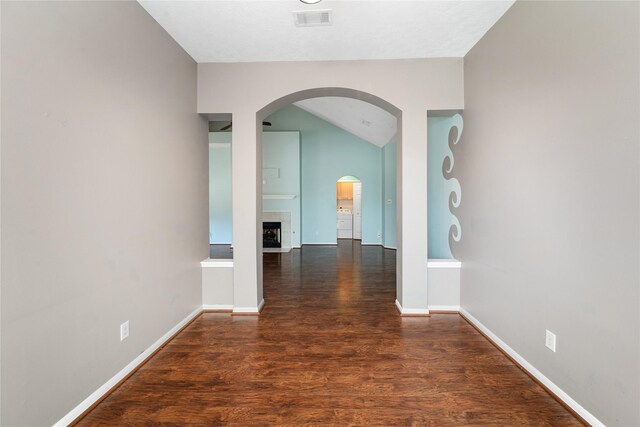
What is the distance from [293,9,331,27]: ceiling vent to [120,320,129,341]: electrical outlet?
2689 millimetres

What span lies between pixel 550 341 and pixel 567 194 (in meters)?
0.96

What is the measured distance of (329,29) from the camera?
2.68m

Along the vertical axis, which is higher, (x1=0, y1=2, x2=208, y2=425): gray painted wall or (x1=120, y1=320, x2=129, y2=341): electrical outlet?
(x1=0, y1=2, x2=208, y2=425): gray painted wall

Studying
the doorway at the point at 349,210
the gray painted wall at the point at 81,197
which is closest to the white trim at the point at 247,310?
the gray painted wall at the point at 81,197

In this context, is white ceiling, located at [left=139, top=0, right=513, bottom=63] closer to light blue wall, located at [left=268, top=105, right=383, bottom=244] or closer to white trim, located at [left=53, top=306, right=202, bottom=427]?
white trim, located at [left=53, top=306, right=202, bottom=427]

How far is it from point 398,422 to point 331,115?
23.5 ft

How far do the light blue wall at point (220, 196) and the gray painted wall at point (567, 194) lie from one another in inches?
294

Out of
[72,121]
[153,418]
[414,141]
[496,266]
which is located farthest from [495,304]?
[72,121]

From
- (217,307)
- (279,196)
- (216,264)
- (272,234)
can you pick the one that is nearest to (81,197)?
(216,264)

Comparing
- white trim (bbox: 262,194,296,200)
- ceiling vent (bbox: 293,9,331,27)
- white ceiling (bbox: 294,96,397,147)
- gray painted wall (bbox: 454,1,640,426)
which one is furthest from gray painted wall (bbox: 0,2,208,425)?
white trim (bbox: 262,194,296,200)

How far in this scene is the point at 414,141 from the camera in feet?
10.7

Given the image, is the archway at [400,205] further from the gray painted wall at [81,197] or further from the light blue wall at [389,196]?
the light blue wall at [389,196]

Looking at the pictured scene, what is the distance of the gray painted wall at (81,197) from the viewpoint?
1.39 metres

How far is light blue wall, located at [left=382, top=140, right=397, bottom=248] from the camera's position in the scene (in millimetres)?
8078
